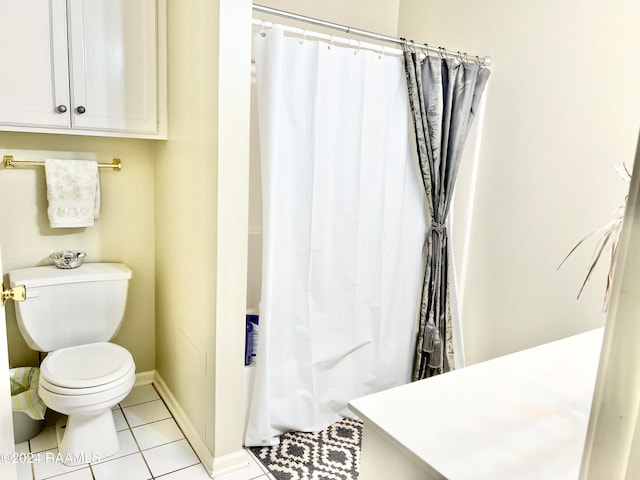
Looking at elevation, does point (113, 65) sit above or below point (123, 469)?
above

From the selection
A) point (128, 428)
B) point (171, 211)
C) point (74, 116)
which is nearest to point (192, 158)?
point (171, 211)

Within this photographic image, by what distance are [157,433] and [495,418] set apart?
71.0 inches

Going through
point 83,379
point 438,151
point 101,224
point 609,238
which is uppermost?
point 438,151

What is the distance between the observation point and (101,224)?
2.43 meters

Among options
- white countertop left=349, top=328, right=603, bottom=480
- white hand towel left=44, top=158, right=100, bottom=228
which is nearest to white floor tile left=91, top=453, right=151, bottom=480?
white hand towel left=44, top=158, right=100, bottom=228

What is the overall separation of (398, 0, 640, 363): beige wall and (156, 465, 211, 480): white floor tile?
5.13 ft

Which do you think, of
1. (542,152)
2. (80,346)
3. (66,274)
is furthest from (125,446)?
(542,152)

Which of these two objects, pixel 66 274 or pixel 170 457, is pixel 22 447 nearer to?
pixel 170 457

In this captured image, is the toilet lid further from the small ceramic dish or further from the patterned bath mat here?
the patterned bath mat

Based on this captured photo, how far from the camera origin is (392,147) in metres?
2.30

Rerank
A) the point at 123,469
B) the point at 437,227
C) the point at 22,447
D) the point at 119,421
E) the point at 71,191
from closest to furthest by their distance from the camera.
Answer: the point at 123,469
the point at 22,447
the point at 71,191
the point at 119,421
the point at 437,227

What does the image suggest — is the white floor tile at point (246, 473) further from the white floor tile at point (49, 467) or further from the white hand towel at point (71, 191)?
the white hand towel at point (71, 191)

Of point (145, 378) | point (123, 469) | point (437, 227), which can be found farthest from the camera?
point (145, 378)

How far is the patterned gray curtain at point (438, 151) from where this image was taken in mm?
2275
